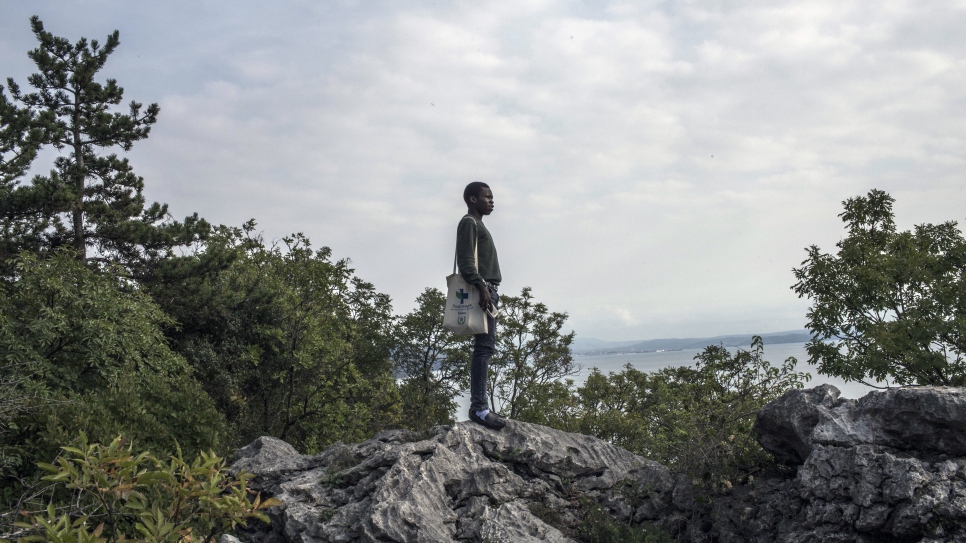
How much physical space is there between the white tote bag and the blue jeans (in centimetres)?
26

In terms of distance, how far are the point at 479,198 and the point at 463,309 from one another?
139 centimetres

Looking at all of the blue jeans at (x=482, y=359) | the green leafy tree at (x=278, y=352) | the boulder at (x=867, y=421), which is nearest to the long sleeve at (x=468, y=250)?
the blue jeans at (x=482, y=359)

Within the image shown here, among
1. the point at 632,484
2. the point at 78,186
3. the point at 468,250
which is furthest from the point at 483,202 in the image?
the point at 78,186

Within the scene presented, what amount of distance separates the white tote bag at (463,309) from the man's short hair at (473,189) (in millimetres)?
1029

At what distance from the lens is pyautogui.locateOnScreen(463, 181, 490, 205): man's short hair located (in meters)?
7.47

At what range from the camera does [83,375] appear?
8.66m

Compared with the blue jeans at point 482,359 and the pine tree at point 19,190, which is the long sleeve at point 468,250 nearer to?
the blue jeans at point 482,359

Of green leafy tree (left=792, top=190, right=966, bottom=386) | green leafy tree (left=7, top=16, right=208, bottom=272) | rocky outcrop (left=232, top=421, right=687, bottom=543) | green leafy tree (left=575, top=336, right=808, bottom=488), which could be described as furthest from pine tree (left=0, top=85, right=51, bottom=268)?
green leafy tree (left=792, top=190, right=966, bottom=386)

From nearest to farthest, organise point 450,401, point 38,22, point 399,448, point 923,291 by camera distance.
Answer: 1. point 399,448
2. point 38,22
3. point 923,291
4. point 450,401

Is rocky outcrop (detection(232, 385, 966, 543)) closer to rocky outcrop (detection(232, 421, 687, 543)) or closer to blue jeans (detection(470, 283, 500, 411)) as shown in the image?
rocky outcrop (detection(232, 421, 687, 543))

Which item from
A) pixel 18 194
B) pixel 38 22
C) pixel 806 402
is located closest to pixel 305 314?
pixel 18 194

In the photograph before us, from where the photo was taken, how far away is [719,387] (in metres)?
9.48

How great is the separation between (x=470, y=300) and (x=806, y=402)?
136 inches

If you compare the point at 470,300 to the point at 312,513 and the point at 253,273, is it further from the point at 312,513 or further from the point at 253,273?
the point at 253,273
